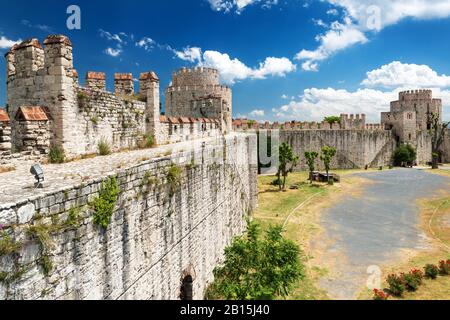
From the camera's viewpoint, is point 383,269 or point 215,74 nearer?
point 383,269

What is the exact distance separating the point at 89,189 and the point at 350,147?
44.3 m

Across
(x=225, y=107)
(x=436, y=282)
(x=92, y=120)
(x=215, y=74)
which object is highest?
(x=215, y=74)

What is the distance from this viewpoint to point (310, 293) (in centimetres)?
1224

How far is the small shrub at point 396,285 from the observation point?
1214 cm

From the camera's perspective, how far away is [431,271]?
13516 mm

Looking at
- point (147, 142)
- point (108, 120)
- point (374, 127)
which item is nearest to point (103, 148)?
→ point (108, 120)

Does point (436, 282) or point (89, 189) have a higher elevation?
point (89, 189)

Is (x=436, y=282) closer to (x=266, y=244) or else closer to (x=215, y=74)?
(x=266, y=244)

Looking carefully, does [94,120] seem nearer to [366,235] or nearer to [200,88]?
[366,235]

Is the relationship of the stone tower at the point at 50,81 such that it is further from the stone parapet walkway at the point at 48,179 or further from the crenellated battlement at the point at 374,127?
the crenellated battlement at the point at 374,127

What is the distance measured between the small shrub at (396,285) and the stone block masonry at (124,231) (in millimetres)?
6345

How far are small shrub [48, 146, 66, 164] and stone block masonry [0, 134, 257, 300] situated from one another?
1.95ft

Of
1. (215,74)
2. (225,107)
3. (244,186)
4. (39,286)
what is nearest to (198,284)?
(39,286)

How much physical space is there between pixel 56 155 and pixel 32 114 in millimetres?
1100
